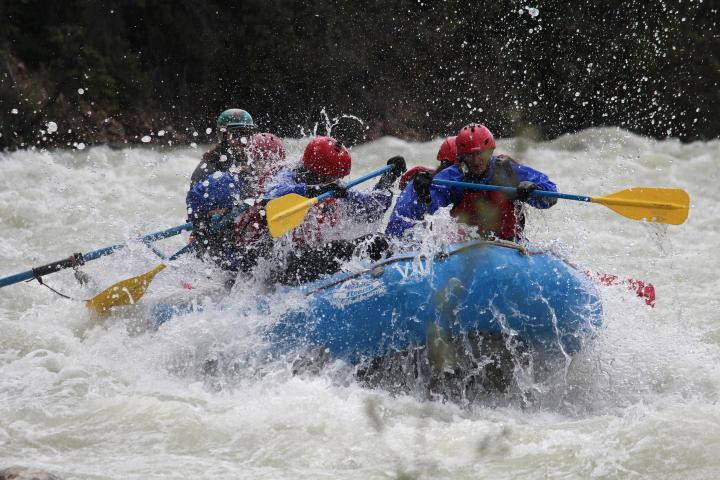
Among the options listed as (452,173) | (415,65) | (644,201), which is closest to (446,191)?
(452,173)

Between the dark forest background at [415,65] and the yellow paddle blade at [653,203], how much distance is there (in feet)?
25.4

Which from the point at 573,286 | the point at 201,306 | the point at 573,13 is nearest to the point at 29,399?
the point at 201,306

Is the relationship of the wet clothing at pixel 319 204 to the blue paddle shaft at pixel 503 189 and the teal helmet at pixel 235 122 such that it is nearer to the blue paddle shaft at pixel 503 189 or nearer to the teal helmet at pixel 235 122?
the teal helmet at pixel 235 122

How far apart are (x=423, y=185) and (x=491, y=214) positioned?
0.48 meters

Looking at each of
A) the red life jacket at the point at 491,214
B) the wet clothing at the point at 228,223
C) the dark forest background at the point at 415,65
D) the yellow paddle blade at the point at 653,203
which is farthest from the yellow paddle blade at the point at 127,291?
the dark forest background at the point at 415,65

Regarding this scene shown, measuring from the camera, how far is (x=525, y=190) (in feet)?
16.6

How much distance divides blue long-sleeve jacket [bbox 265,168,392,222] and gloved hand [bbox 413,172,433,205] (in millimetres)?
747

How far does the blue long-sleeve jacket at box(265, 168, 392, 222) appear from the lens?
18.4 ft

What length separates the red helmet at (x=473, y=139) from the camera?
17.0 ft

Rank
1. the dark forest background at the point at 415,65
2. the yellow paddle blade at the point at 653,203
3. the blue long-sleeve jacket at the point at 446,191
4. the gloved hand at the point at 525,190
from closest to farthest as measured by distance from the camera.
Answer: the yellow paddle blade at the point at 653,203, the gloved hand at the point at 525,190, the blue long-sleeve jacket at the point at 446,191, the dark forest background at the point at 415,65

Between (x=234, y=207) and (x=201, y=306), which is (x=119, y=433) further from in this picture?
(x=234, y=207)

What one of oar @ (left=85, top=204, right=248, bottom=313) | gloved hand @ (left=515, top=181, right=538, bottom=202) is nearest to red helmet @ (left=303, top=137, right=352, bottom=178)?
gloved hand @ (left=515, top=181, right=538, bottom=202)

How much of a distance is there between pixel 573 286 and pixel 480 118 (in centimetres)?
903

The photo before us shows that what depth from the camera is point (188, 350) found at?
214 inches
